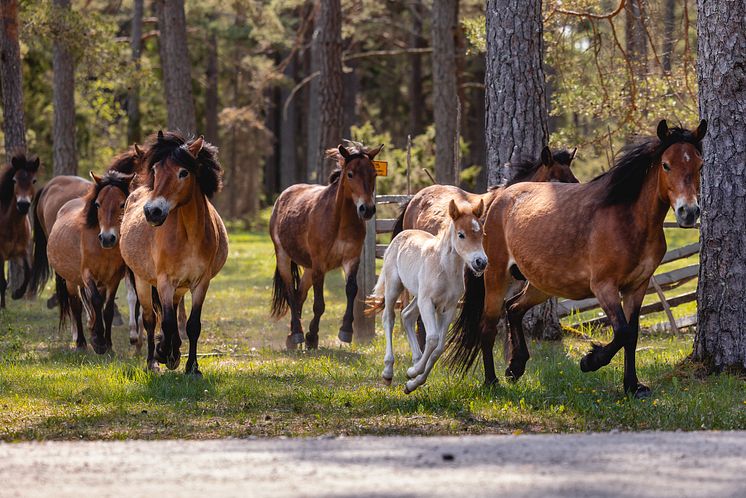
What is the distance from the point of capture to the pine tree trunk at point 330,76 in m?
22.7

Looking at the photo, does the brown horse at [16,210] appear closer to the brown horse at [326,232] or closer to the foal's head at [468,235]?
the brown horse at [326,232]

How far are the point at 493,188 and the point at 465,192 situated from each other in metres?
0.33

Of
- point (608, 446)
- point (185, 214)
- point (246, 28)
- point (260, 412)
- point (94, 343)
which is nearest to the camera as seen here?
point (608, 446)

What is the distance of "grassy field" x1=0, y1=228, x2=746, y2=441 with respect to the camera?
862cm

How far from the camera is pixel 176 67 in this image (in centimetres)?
2348

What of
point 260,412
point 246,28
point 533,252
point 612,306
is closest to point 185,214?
point 260,412

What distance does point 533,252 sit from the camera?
1046cm

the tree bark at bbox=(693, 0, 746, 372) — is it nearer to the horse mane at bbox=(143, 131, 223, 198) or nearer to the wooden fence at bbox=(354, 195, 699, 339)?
the wooden fence at bbox=(354, 195, 699, 339)

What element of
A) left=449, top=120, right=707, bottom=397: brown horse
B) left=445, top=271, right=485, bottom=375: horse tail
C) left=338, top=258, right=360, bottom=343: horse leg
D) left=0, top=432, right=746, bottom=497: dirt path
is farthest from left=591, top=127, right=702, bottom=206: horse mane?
left=338, top=258, right=360, bottom=343: horse leg

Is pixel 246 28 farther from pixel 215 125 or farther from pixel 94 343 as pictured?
pixel 94 343

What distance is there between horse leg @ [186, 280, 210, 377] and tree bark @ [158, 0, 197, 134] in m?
12.1

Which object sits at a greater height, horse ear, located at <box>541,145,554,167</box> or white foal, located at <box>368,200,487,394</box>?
horse ear, located at <box>541,145,554,167</box>

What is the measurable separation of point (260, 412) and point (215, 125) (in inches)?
1437

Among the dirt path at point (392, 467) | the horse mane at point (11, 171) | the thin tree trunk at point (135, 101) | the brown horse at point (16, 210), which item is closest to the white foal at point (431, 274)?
the dirt path at point (392, 467)
